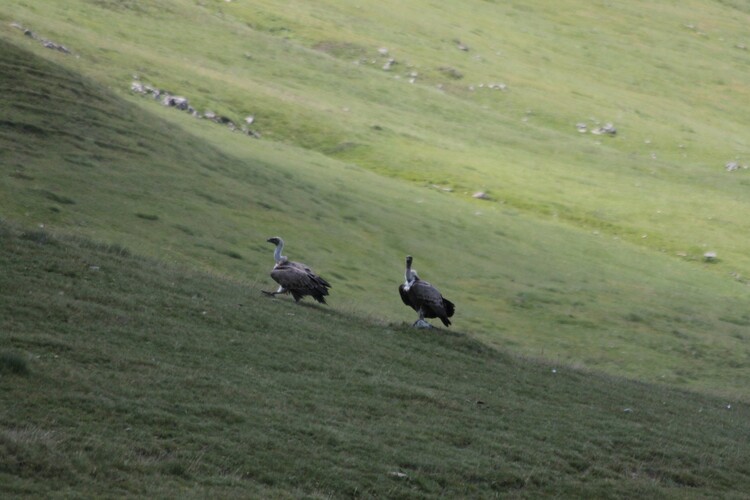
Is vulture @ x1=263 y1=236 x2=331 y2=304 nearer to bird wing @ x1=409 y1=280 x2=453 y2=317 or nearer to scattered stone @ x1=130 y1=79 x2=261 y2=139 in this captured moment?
bird wing @ x1=409 y1=280 x2=453 y2=317

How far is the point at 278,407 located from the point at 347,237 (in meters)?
29.9

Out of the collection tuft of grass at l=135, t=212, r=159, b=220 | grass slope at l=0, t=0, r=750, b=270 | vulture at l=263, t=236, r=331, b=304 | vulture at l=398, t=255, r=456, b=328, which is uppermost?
grass slope at l=0, t=0, r=750, b=270

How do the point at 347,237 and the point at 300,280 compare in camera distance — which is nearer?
the point at 300,280

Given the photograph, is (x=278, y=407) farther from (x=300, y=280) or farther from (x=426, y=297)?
(x=300, y=280)

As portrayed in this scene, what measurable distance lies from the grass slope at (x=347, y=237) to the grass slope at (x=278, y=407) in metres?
8.19

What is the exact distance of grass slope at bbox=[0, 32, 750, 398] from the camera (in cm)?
3584

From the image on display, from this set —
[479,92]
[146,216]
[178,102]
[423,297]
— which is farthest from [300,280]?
[479,92]

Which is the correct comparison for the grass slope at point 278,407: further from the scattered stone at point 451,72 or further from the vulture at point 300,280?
the scattered stone at point 451,72

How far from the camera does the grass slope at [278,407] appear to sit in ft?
43.7

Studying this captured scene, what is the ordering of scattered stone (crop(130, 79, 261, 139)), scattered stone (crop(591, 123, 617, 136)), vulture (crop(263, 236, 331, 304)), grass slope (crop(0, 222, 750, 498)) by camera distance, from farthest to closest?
scattered stone (crop(591, 123, 617, 136)), scattered stone (crop(130, 79, 261, 139)), vulture (crop(263, 236, 331, 304)), grass slope (crop(0, 222, 750, 498))

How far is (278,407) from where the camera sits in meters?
16.2

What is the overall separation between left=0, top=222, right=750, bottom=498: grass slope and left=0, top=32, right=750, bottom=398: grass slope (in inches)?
323

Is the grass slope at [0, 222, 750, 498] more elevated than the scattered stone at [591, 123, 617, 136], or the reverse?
the scattered stone at [591, 123, 617, 136]

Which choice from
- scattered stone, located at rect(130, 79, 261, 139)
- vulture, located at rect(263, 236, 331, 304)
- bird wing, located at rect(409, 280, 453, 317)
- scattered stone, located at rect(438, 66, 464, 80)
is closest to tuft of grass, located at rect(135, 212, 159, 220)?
vulture, located at rect(263, 236, 331, 304)
